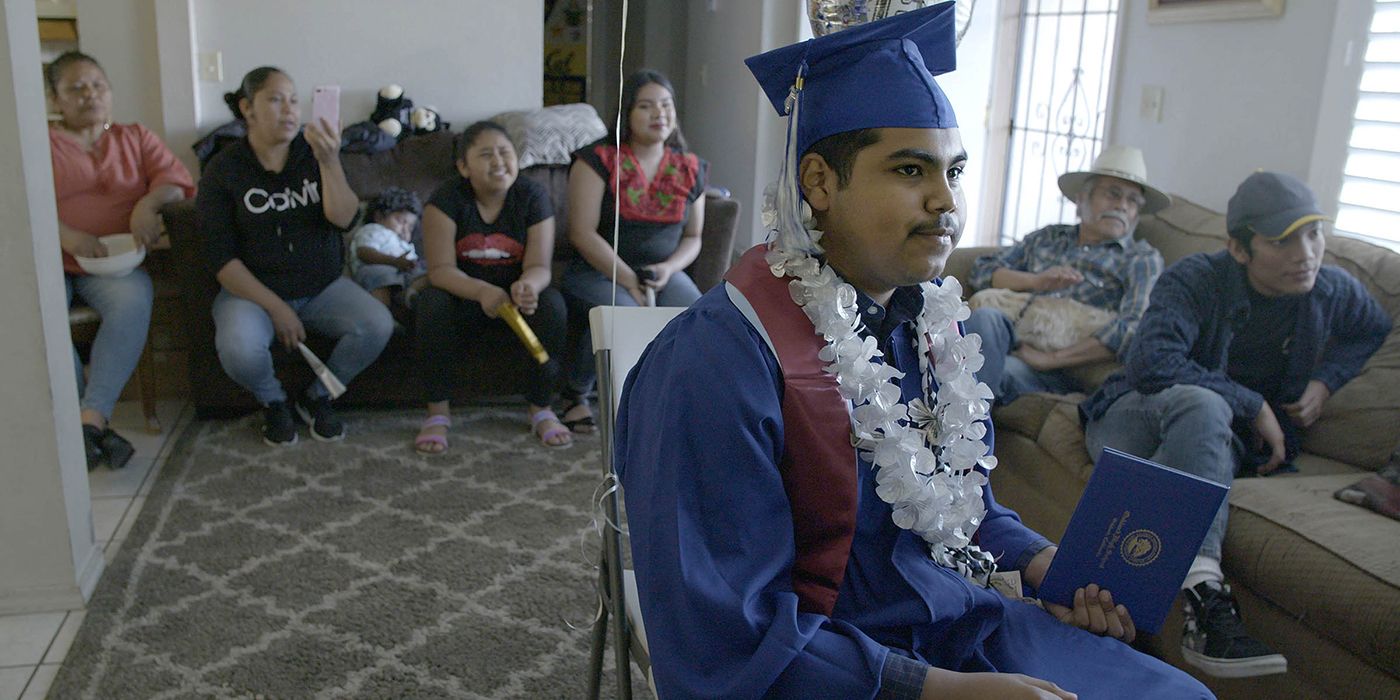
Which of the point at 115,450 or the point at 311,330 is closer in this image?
the point at 115,450

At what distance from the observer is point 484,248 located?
3658 mm

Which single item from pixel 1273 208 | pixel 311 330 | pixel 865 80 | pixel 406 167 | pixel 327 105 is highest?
pixel 865 80

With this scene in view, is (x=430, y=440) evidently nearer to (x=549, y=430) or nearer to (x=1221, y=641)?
(x=549, y=430)

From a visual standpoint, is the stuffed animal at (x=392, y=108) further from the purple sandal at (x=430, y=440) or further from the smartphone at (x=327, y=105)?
the purple sandal at (x=430, y=440)

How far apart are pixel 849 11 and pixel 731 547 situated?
2.66 ft

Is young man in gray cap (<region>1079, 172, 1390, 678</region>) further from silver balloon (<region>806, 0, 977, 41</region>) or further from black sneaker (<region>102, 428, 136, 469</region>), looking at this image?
black sneaker (<region>102, 428, 136, 469</region>)

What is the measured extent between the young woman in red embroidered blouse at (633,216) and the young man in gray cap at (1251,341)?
5.37 ft

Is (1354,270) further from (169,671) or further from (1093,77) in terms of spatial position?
(169,671)

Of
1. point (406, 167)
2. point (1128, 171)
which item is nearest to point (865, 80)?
point (1128, 171)

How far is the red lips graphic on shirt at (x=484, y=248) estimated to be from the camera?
12.0ft

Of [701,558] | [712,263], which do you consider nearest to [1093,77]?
[712,263]

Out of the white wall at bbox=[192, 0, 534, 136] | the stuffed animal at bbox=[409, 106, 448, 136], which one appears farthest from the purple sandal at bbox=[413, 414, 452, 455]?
the white wall at bbox=[192, 0, 534, 136]

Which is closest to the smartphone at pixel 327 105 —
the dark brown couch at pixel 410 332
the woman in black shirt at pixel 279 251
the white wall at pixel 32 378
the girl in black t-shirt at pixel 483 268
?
the woman in black shirt at pixel 279 251

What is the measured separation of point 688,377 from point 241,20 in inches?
171
